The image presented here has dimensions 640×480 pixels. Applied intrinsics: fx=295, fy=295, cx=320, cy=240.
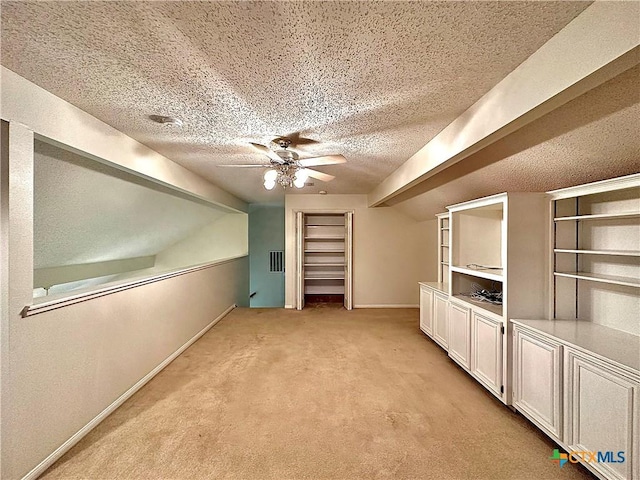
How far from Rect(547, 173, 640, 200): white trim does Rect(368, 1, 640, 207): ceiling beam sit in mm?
815

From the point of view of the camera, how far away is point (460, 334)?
3221 millimetres

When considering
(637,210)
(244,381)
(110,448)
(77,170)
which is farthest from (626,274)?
(77,170)

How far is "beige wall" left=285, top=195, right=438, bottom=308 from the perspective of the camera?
6105mm

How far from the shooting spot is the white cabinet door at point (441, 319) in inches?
143

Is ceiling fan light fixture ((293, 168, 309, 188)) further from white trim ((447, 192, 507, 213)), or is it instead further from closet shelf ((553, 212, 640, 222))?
closet shelf ((553, 212, 640, 222))

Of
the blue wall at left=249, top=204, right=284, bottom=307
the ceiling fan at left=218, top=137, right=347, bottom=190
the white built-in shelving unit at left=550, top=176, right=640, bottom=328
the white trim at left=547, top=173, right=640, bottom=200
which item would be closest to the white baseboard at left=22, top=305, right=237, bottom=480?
the ceiling fan at left=218, top=137, right=347, bottom=190

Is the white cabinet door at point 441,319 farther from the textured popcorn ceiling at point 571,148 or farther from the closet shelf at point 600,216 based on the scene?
the closet shelf at point 600,216

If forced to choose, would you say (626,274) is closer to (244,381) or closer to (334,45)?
(334,45)

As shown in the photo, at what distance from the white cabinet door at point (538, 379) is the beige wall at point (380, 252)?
3.77 meters

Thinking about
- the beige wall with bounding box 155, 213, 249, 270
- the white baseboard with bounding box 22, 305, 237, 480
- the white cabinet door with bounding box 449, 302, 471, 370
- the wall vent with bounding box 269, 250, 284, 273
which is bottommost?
the white baseboard with bounding box 22, 305, 237, 480

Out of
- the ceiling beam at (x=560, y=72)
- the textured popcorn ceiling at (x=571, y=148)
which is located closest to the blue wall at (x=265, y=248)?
the textured popcorn ceiling at (x=571, y=148)

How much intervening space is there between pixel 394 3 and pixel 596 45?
78 centimetres

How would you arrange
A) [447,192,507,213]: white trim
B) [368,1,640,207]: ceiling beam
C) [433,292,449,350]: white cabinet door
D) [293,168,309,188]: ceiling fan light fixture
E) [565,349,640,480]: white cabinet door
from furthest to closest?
[433,292,449,350]: white cabinet door
[293,168,309,188]: ceiling fan light fixture
[447,192,507,213]: white trim
[565,349,640,480]: white cabinet door
[368,1,640,207]: ceiling beam

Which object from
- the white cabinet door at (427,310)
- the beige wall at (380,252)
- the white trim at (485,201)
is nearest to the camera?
the white trim at (485,201)
